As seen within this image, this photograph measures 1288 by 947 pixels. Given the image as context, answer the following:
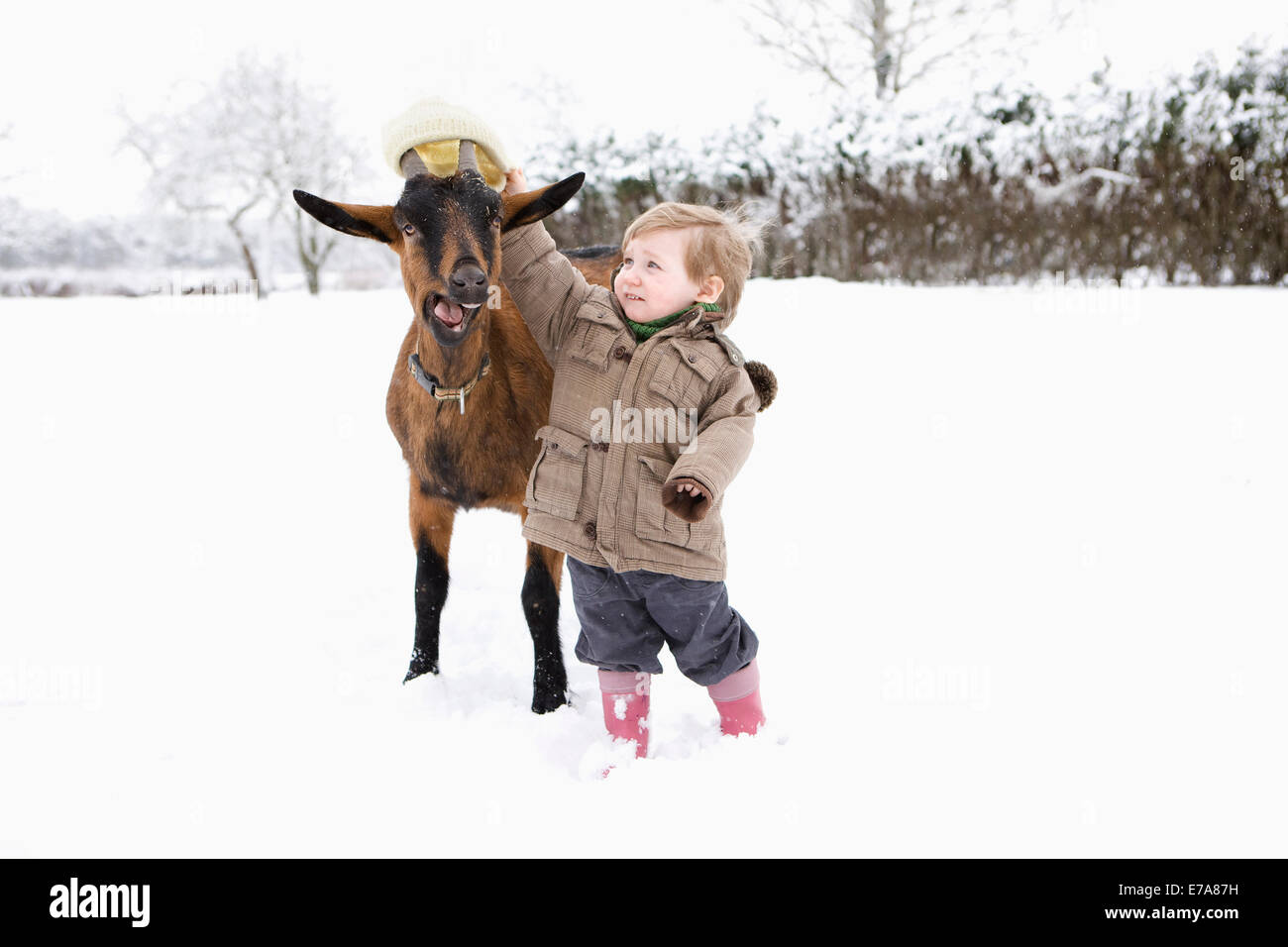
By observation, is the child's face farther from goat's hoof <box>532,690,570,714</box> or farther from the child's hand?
goat's hoof <box>532,690,570,714</box>

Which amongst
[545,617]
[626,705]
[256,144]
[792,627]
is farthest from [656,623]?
[256,144]

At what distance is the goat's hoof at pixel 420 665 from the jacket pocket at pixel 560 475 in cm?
112

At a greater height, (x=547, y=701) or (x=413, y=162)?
(x=413, y=162)

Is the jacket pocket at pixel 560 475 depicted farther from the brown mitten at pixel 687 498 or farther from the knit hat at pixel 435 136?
the knit hat at pixel 435 136

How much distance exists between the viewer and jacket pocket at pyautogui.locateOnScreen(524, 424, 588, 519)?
7.84ft

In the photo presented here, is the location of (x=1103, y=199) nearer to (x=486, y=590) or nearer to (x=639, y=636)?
(x=486, y=590)

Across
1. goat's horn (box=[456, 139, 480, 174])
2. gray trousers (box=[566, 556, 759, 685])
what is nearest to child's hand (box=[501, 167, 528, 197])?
goat's horn (box=[456, 139, 480, 174])

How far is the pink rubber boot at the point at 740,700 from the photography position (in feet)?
8.51

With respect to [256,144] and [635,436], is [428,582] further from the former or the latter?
[256,144]

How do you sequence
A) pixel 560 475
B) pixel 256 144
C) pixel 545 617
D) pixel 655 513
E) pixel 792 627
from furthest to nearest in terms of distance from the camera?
pixel 256 144 → pixel 792 627 → pixel 545 617 → pixel 560 475 → pixel 655 513

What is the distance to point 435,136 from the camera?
2.59 m

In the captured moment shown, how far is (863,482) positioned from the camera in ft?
17.7

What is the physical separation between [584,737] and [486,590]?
5.27 feet

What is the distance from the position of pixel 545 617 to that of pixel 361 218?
4.84 feet
